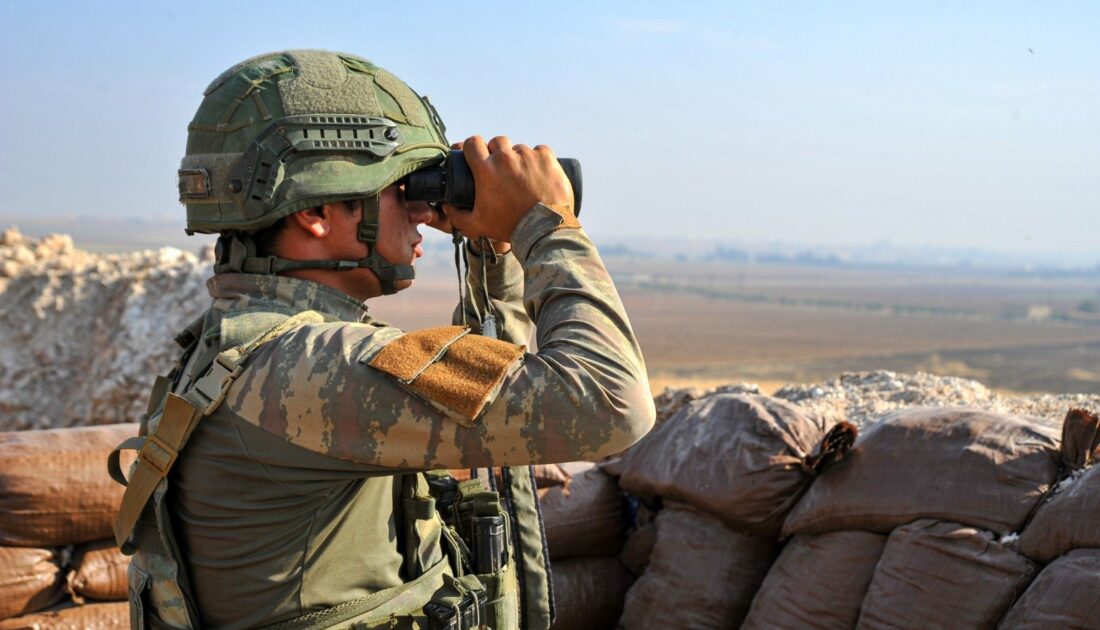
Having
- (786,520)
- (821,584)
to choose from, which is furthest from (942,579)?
(786,520)

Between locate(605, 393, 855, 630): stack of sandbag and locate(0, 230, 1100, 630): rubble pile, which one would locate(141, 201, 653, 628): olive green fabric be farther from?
locate(605, 393, 855, 630): stack of sandbag

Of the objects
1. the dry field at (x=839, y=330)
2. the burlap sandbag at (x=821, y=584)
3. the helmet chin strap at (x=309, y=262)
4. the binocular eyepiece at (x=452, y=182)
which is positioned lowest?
the dry field at (x=839, y=330)

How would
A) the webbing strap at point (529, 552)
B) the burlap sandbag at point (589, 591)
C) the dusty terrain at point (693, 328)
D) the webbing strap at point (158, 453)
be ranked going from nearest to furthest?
the webbing strap at point (158, 453), the webbing strap at point (529, 552), the burlap sandbag at point (589, 591), the dusty terrain at point (693, 328)

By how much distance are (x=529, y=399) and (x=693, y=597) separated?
2047mm

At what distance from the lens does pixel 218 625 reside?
1.75 m

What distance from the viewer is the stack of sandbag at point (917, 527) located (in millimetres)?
2695

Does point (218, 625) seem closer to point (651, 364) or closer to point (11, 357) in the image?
point (11, 357)

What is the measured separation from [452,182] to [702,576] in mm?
1993

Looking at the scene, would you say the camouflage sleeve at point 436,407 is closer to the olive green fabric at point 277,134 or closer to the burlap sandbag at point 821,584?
the olive green fabric at point 277,134

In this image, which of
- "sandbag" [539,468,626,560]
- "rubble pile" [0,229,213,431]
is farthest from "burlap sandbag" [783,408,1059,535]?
"rubble pile" [0,229,213,431]

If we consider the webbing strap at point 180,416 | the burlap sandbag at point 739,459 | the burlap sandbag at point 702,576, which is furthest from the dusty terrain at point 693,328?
the webbing strap at point 180,416

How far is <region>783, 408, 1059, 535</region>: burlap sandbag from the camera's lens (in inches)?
108

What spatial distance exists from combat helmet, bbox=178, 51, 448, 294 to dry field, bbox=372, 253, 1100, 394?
594 inches

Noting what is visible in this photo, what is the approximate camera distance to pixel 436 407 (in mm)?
1507
